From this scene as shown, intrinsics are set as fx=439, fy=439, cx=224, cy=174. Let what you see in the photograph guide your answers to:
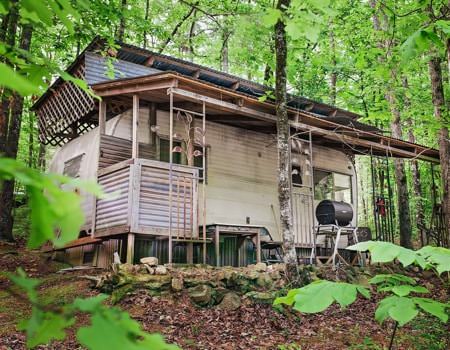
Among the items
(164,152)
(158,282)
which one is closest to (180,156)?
(164,152)

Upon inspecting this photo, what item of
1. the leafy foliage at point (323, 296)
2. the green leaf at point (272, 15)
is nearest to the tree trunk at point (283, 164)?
the green leaf at point (272, 15)

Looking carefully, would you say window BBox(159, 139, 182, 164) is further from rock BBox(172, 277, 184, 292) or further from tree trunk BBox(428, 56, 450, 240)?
tree trunk BBox(428, 56, 450, 240)

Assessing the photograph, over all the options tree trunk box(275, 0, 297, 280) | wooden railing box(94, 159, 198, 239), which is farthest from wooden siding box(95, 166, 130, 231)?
tree trunk box(275, 0, 297, 280)

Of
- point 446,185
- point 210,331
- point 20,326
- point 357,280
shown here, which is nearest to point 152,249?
point 210,331

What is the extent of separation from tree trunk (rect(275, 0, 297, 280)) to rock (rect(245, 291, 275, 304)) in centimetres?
75

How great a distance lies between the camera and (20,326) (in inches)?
40.4

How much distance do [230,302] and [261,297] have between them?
1.93ft

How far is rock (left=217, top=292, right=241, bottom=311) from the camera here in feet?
24.0

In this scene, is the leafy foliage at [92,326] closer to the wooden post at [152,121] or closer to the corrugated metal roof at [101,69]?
the wooden post at [152,121]

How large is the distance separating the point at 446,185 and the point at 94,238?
7929 mm

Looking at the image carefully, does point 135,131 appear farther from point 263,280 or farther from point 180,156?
point 263,280

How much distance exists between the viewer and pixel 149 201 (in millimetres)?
9031

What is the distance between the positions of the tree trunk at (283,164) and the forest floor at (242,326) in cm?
120

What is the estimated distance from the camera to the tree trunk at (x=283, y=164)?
8336mm
